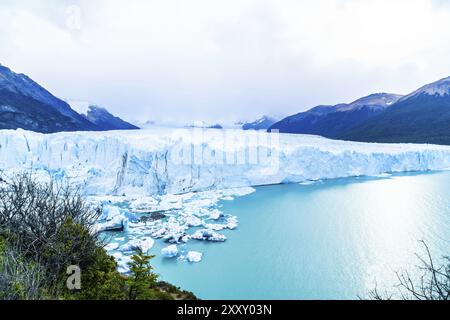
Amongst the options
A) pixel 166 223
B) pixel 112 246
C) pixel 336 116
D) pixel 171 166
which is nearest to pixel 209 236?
pixel 166 223

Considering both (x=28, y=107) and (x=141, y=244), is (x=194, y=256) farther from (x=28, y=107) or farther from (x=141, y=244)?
(x=28, y=107)

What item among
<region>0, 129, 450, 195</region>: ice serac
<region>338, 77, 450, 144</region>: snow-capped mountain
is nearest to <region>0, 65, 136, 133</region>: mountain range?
<region>0, 129, 450, 195</region>: ice serac

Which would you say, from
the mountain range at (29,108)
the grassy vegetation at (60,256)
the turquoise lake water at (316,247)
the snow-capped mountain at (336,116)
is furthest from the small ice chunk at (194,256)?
the snow-capped mountain at (336,116)

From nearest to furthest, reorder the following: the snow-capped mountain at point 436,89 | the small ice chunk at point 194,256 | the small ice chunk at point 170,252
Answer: the small ice chunk at point 194,256, the small ice chunk at point 170,252, the snow-capped mountain at point 436,89

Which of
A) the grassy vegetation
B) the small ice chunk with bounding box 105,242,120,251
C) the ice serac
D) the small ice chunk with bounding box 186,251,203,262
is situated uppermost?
the ice serac

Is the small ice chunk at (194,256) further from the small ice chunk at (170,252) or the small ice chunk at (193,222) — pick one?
the small ice chunk at (193,222)

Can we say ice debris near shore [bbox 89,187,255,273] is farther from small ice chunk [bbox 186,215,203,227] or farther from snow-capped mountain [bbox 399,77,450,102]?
snow-capped mountain [bbox 399,77,450,102]

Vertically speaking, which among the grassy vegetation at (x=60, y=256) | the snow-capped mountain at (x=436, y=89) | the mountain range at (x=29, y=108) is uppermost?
the snow-capped mountain at (x=436, y=89)
